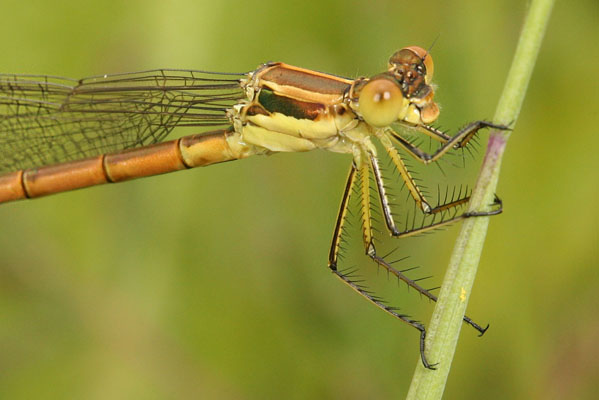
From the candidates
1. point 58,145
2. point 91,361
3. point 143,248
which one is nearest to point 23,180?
point 58,145

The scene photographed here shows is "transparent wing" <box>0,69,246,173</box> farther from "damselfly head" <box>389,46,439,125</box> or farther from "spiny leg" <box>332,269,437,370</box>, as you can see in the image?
"spiny leg" <box>332,269,437,370</box>

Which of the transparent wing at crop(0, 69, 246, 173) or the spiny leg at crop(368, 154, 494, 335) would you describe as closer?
the spiny leg at crop(368, 154, 494, 335)

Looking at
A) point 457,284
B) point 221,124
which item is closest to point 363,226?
point 221,124

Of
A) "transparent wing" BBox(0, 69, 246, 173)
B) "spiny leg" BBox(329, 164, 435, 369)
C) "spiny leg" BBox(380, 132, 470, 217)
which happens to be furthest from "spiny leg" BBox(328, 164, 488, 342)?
"transparent wing" BBox(0, 69, 246, 173)

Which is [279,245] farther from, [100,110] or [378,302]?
[100,110]

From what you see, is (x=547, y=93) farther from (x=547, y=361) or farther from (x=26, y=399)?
(x=26, y=399)

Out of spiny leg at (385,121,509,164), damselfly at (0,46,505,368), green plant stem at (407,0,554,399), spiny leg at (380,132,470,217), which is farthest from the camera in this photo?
spiny leg at (380,132,470,217)

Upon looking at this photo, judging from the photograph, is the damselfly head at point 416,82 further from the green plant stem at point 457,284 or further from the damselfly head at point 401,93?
the green plant stem at point 457,284
